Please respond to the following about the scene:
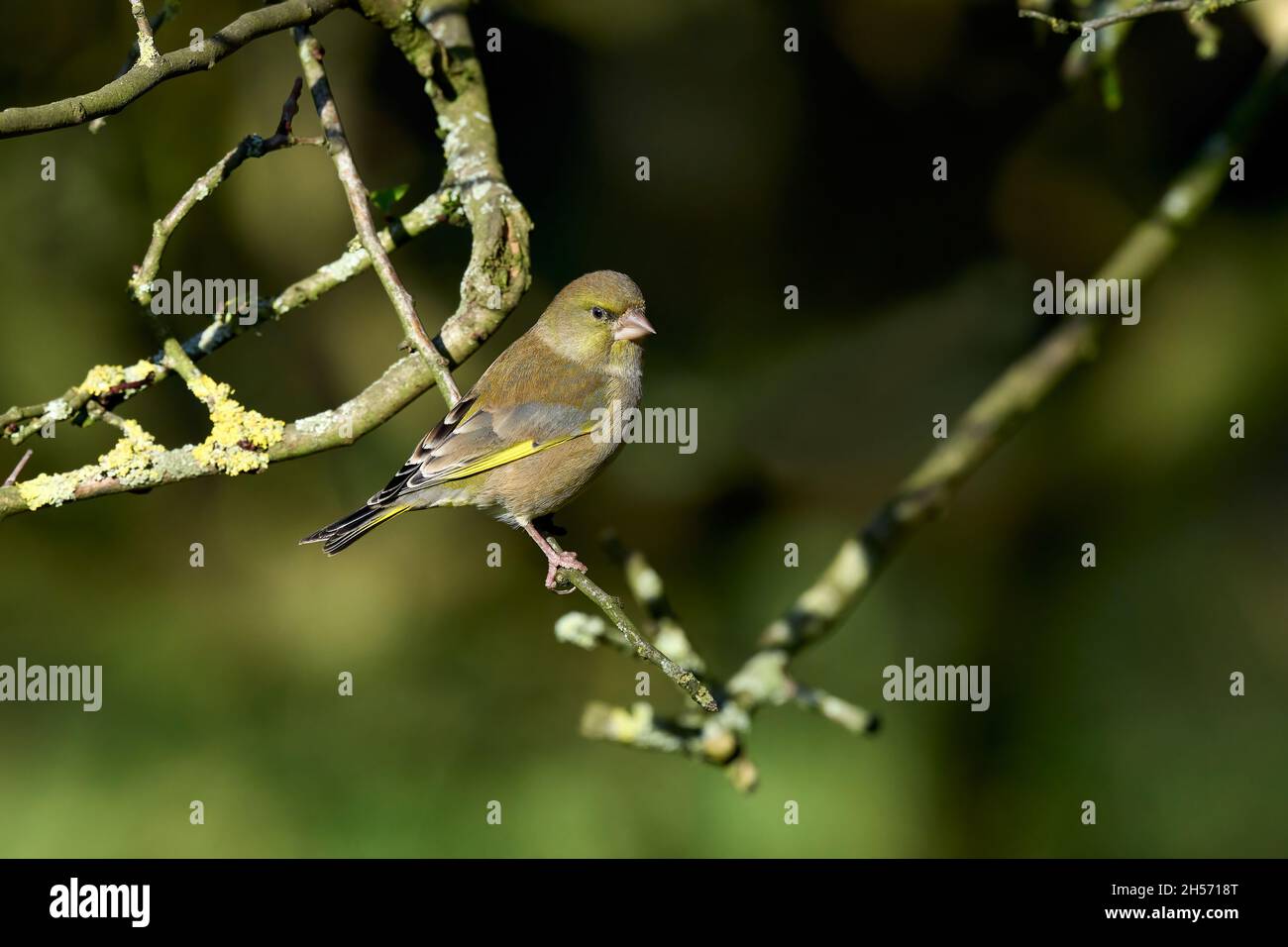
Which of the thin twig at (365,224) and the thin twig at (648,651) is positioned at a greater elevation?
the thin twig at (365,224)

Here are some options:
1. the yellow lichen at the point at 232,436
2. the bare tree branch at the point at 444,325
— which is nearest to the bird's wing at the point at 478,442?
the bare tree branch at the point at 444,325

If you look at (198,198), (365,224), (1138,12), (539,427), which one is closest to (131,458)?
(198,198)

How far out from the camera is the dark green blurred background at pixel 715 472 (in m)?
6.38

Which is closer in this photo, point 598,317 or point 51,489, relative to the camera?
point 51,489

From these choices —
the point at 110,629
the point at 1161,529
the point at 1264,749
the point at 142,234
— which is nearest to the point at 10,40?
the point at 142,234

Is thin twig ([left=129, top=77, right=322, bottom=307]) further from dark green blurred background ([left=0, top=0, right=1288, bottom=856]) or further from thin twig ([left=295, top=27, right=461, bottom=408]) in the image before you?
dark green blurred background ([left=0, top=0, right=1288, bottom=856])

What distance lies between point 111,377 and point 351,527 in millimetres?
901

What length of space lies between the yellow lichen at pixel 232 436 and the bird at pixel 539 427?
696 mm

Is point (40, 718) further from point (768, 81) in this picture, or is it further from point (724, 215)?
point (768, 81)

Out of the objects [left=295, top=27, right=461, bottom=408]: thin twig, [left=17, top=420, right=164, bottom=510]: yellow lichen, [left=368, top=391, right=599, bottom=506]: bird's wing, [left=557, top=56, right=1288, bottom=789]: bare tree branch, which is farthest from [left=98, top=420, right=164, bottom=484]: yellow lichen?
[left=557, top=56, right=1288, bottom=789]: bare tree branch

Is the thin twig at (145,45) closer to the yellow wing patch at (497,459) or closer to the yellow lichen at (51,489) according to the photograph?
the yellow lichen at (51,489)

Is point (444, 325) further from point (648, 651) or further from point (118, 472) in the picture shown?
point (648, 651)

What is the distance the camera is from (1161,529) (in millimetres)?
6945

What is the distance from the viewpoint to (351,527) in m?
3.78
